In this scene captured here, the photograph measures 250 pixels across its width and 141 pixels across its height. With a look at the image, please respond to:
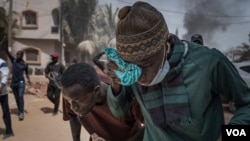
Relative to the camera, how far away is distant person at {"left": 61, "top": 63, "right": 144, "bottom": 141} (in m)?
1.75

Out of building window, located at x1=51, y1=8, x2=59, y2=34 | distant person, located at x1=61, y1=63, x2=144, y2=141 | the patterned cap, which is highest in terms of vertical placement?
the patterned cap

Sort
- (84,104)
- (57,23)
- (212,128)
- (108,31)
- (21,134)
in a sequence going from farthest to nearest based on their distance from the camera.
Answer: (108,31), (57,23), (21,134), (84,104), (212,128)

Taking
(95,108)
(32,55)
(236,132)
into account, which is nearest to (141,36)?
(236,132)

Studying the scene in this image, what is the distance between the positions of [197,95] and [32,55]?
2139 cm

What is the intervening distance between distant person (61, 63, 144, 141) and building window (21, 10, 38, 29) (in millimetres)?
20520

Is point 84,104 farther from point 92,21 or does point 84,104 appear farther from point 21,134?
point 92,21

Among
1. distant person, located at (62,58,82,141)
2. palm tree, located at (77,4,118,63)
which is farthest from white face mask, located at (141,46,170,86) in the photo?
palm tree, located at (77,4,118,63)

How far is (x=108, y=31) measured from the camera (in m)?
40.9

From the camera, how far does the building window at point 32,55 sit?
21.7 m

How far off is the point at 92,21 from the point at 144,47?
34.7 meters

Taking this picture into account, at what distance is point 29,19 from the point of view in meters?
22.1

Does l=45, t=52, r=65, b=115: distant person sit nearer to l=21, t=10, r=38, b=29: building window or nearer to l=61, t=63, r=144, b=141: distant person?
l=61, t=63, r=144, b=141: distant person

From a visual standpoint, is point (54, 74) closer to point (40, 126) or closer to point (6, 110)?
point (40, 126)

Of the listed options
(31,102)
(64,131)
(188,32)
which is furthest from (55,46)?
(188,32)
